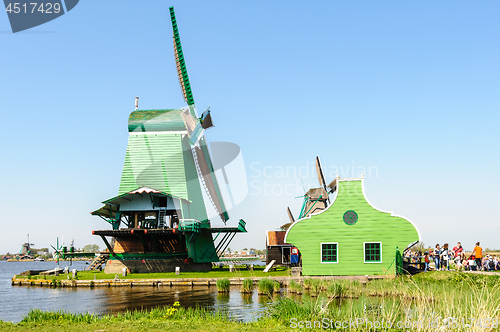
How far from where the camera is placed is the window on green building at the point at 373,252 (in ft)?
76.0

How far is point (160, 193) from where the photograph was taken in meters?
31.8

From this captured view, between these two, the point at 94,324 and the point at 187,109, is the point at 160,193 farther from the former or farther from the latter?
the point at 94,324

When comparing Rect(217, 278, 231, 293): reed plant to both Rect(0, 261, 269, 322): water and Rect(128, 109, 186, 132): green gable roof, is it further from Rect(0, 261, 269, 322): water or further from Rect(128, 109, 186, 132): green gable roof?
Rect(128, 109, 186, 132): green gable roof

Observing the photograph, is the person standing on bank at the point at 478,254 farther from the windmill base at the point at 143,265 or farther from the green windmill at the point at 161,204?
the windmill base at the point at 143,265

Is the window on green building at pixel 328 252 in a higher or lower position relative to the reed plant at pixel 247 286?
higher

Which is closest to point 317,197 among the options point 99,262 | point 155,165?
point 155,165

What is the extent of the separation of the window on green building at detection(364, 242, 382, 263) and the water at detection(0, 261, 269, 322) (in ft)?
23.7

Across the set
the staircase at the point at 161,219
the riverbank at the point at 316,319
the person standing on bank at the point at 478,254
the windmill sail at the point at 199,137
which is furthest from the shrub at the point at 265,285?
the windmill sail at the point at 199,137

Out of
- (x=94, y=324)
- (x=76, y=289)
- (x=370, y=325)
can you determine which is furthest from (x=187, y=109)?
(x=370, y=325)

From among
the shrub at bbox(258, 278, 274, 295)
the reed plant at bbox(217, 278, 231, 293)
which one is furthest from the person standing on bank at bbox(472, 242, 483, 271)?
the reed plant at bbox(217, 278, 231, 293)

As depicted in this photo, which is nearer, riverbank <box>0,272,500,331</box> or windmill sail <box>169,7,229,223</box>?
riverbank <box>0,272,500,331</box>

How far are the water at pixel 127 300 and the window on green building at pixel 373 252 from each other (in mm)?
7231

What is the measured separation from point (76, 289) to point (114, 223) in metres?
8.69

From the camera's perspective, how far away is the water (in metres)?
15.9
